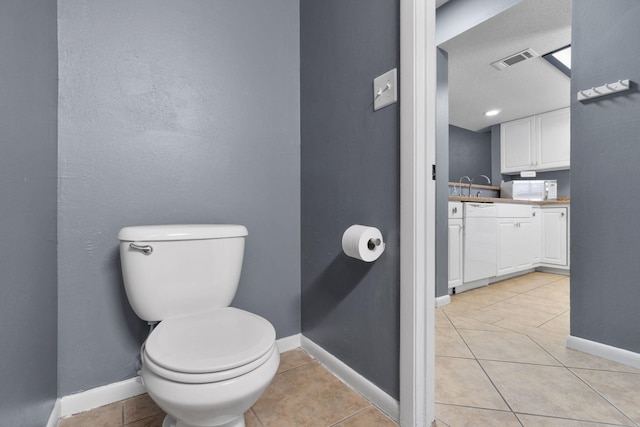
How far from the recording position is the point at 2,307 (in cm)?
67

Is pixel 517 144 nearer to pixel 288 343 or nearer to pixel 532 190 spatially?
pixel 532 190

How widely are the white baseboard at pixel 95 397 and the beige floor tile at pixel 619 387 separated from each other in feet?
6.28

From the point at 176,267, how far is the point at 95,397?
628mm

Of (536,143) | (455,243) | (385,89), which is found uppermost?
(536,143)

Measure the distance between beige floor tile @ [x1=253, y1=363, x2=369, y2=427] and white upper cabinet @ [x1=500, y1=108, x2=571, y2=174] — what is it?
4.08 meters

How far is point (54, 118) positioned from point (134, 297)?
2.32 ft

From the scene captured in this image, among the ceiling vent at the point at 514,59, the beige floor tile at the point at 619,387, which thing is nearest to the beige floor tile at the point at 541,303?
the beige floor tile at the point at 619,387

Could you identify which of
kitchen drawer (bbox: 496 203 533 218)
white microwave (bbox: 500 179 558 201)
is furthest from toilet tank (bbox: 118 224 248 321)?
white microwave (bbox: 500 179 558 201)

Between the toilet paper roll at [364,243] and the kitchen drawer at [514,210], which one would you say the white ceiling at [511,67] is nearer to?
the kitchen drawer at [514,210]

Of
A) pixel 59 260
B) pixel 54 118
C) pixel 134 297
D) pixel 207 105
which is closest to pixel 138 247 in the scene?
pixel 134 297

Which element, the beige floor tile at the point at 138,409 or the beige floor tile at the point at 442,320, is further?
the beige floor tile at the point at 442,320

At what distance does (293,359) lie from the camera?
1.51 meters

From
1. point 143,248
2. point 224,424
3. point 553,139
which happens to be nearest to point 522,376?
point 224,424

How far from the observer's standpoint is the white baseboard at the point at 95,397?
3.59ft
